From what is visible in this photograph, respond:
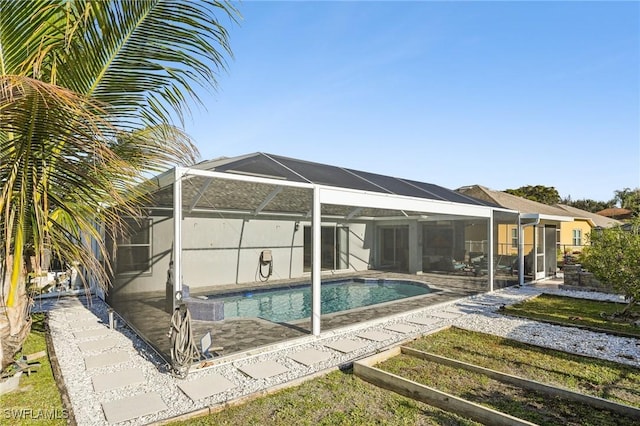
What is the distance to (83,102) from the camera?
9.93 ft

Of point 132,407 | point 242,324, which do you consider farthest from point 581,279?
point 132,407

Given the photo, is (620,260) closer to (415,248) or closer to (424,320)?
(424,320)

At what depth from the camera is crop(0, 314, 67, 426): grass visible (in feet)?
12.2

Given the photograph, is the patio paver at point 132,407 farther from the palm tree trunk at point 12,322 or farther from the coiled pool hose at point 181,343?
the palm tree trunk at point 12,322

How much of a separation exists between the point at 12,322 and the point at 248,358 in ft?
9.67

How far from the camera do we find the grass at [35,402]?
373 centimetres

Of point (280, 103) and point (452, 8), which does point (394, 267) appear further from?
point (452, 8)

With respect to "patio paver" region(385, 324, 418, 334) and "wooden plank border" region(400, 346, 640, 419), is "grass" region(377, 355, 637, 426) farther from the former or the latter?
"patio paver" region(385, 324, 418, 334)

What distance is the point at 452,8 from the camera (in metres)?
9.38

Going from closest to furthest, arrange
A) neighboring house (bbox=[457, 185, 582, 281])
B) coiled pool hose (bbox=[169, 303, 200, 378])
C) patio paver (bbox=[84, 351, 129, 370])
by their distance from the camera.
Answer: coiled pool hose (bbox=[169, 303, 200, 378]) < patio paver (bbox=[84, 351, 129, 370]) < neighboring house (bbox=[457, 185, 582, 281])

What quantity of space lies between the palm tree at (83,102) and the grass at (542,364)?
5.07m

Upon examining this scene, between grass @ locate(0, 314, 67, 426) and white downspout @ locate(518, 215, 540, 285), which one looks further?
white downspout @ locate(518, 215, 540, 285)

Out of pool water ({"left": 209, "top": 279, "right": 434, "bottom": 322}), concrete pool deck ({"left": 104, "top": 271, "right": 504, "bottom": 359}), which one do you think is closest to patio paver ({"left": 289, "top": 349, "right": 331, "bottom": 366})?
A: concrete pool deck ({"left": 104, "top": 271, "right": 504, "bottom": 359})

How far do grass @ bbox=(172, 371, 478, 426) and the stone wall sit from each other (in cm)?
1169
